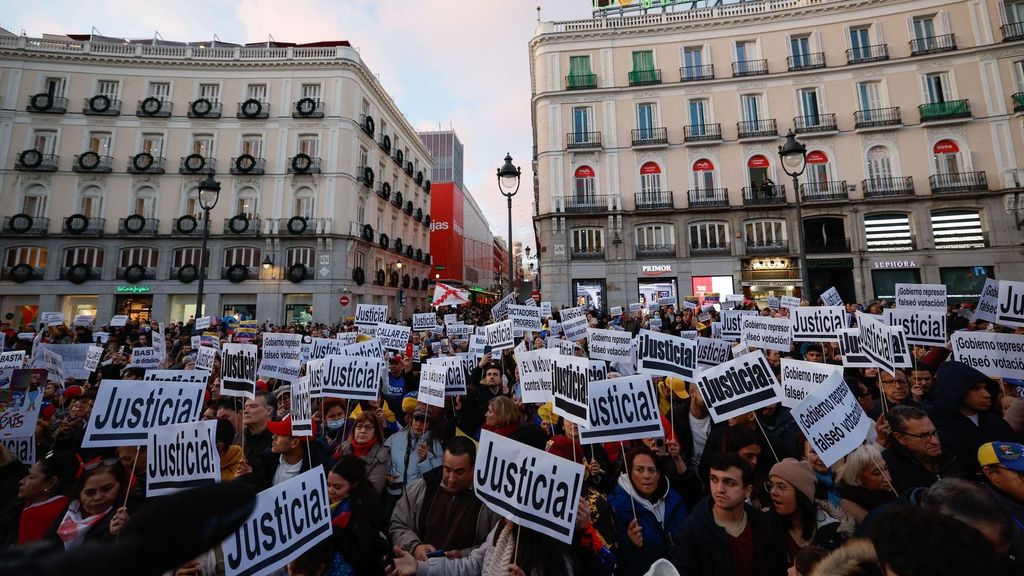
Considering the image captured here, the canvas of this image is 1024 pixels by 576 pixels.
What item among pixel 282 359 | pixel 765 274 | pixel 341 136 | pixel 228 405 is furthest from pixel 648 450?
pixel 341 136

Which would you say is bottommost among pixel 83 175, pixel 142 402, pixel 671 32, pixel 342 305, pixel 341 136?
pixel 142 402

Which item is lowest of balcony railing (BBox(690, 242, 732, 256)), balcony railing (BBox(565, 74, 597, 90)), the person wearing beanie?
the person wearing beanie

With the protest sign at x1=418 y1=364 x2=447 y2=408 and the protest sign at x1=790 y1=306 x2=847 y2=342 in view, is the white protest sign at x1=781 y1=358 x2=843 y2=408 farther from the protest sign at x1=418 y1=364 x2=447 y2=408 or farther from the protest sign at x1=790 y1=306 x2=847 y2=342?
the protest sign at x1=418 y1=364 x2=447 y2=408

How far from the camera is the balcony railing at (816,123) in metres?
26.8

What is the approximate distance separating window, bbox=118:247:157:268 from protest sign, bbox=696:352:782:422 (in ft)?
118

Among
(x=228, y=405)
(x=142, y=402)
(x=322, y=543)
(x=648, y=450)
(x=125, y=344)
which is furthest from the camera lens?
(x=125, y=344)

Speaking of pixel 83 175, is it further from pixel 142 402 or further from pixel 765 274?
pixel 765 274

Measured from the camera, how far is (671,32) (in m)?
28.9

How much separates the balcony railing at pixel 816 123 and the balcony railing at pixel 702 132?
4.44 meters

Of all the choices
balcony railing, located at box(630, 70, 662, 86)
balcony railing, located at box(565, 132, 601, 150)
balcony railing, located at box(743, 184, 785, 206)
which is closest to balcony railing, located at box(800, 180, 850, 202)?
balcony railing, located at box(743, 184, 785, 206)

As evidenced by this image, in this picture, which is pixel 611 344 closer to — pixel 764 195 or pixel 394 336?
pixel 394 336

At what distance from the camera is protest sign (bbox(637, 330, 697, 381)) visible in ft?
19.1

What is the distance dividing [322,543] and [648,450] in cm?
264

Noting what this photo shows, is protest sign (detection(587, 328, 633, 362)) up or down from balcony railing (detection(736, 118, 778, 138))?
down
